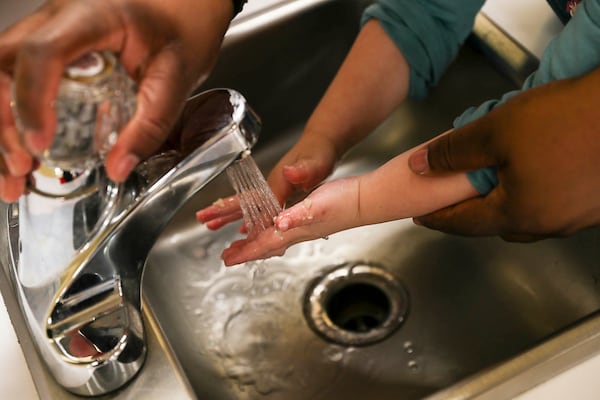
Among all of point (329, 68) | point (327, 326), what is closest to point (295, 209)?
point (327, 326)

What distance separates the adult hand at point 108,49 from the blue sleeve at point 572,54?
0.24 meters

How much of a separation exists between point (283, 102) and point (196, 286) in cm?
23

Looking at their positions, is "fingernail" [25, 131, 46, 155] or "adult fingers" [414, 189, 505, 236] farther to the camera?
"adult fingers" [414, 189, 505, 236]

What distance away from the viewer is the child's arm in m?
0.56

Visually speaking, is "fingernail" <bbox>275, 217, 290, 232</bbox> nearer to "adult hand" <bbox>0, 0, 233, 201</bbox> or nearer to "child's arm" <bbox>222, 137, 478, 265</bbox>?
"child's arm" <bbox>222, 137, 478, 265</bbox>

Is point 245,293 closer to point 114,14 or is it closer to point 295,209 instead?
point 295,209

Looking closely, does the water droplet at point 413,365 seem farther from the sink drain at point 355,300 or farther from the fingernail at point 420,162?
the fingernail at point 420,162

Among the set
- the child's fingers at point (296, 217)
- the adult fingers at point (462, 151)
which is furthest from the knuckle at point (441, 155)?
the child's fingers at point (296, 217)

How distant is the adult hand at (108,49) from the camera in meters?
0.29

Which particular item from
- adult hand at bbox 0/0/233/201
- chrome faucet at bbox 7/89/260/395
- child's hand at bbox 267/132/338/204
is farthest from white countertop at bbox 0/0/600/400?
child's hand at bbox 267/132/338/204

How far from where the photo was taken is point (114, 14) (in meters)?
0.37

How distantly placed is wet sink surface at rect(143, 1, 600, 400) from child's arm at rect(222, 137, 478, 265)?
0.11 metres

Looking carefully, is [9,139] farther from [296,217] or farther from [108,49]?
[296,217]

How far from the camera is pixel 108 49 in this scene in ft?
1.15
